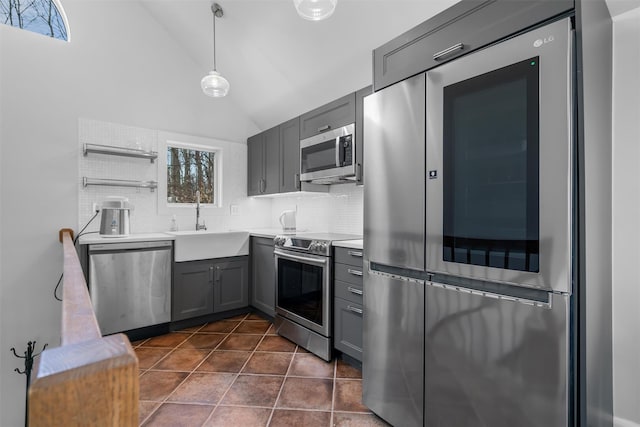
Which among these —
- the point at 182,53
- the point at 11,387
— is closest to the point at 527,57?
the point at 182,53

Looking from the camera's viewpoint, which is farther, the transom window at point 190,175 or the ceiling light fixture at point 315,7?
the transom window at point 190,175

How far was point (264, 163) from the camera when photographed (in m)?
4.00

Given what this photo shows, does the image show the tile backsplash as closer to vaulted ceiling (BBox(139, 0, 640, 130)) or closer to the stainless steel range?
the stainless steel range

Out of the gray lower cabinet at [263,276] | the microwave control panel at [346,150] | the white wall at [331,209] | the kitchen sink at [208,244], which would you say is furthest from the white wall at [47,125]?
the microwave control panel at [346,150]

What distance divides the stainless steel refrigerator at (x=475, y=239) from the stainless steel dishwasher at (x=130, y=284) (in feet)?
7.27

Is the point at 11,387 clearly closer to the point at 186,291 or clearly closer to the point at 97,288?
the point at 97,288

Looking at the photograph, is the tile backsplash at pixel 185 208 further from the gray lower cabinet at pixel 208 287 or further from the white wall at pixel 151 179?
the gray lower cabinet at pixel 208 287

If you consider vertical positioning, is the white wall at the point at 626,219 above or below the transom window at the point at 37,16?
below

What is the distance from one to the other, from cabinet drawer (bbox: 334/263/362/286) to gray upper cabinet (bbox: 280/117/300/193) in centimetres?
122

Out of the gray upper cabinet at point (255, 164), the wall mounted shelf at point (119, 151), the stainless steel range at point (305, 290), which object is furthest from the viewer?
the gray upper cabinet at point (255, 164)

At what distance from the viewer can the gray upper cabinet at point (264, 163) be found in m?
3.78

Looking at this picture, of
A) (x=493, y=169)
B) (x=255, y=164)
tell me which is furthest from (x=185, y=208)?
(x=493, y=169)

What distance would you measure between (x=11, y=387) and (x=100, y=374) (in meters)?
3.84

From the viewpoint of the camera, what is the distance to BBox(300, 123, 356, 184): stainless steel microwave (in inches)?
108
